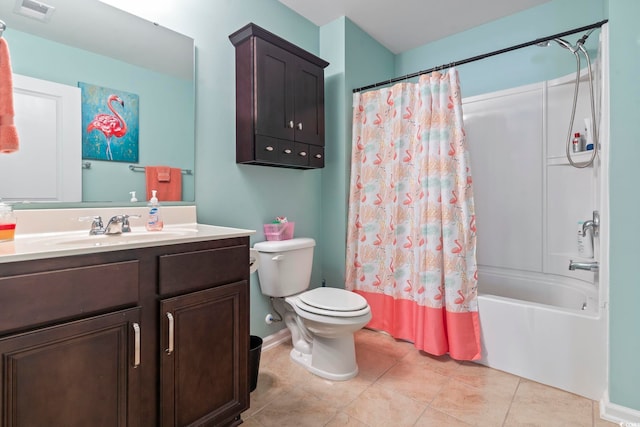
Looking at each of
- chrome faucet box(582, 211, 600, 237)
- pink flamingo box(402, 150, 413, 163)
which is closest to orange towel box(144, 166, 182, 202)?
pink flamingo box(402, 150, 413, 163)

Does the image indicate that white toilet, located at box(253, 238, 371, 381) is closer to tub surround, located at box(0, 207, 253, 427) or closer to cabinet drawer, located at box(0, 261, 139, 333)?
tub surround, located at box(0, 207, 253, 427)

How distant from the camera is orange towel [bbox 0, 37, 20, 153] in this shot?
48.4 inches

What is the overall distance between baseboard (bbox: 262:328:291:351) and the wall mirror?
1124 mm

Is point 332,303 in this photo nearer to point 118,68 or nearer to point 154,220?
point 154,220

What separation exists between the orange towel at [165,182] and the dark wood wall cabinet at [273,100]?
16.2 inches

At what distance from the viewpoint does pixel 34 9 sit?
1360 mm

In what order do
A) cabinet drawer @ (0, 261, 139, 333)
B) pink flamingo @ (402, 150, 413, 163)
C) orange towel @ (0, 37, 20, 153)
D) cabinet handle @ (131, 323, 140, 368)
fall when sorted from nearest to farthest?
1. cabinet drawer @ (0, 261, 139, 333)
2. cabinet handle @ (131, 323, 140, 368)
3. orange towel @ (0, 37, 20, 153)
4. pink flamingo @ (402, 150, 413, 163)

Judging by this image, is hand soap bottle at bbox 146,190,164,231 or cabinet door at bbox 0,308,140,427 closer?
cabinet door at bbox 0,308,140,427

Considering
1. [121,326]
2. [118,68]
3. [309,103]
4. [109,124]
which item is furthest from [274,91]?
[121,326]

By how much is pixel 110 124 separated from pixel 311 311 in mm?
1404
